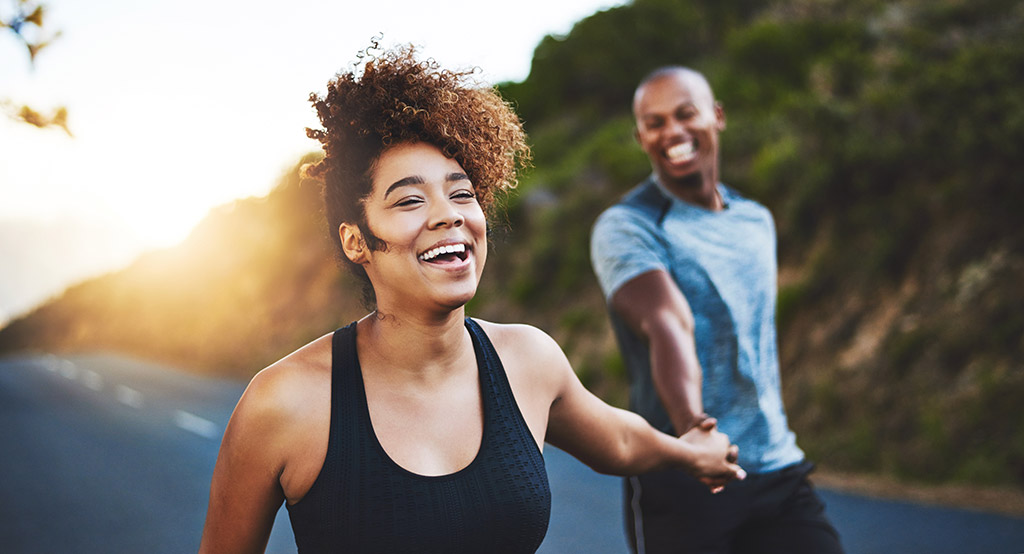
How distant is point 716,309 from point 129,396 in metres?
18.8

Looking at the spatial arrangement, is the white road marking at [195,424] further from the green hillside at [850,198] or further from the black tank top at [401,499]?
the black tank top at [401,499]

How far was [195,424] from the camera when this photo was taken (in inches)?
582

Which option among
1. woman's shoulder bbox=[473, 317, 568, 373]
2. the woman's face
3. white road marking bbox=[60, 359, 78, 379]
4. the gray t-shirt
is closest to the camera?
the woman's face

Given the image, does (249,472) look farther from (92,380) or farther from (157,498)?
(92,380)

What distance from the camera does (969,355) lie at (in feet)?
29.2

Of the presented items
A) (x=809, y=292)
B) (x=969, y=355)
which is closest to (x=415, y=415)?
(x=969, y=355)

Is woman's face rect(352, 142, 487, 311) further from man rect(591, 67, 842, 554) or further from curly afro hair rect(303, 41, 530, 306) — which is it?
man rect(591, 67, 842, 554)

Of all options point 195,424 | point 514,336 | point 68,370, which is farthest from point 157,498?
point 68,370

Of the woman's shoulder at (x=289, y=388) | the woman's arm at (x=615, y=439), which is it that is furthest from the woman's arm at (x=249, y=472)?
the woman's arm at (x=615, y=439)

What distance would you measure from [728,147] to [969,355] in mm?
7150

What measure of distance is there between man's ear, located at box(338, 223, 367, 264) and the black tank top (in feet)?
0.72

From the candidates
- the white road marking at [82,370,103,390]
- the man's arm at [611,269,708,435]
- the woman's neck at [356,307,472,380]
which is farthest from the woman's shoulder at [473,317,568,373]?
the white road marking at [82,370,103,390]

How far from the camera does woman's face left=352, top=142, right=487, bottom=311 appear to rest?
2.19 m

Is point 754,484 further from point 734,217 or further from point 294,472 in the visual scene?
point 294,472
